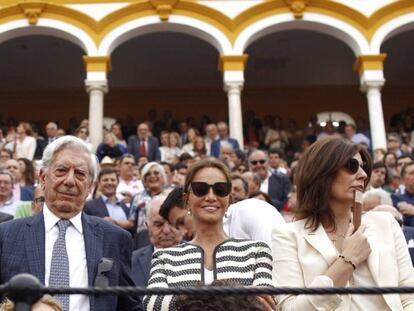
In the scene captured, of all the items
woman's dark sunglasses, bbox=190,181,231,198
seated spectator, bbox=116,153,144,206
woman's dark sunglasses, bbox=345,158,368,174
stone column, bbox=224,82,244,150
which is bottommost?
woman's dark sunglasses, bbox=190,181,231,198

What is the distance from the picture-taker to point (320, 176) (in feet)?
9.22

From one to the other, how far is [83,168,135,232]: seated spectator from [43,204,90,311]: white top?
11.1 feet

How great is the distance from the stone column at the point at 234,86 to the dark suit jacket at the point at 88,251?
9914 millimetres

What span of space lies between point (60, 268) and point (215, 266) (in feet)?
2.36

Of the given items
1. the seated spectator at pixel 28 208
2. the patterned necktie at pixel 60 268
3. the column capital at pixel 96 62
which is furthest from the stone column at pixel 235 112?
the patterned necktie at pixel 60 268

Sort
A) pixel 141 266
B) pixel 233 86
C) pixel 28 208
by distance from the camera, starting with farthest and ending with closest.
Answer: pixel 233 86
pixel 28 208
pixel 141 266

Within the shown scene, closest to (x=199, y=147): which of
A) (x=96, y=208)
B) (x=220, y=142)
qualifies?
(x=220, y=142)

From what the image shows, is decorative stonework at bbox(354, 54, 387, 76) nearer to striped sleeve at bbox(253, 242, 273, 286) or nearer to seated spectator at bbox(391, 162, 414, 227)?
seated spectator at bbox(391, 162, 414, 227)

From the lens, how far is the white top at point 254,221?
3.64m

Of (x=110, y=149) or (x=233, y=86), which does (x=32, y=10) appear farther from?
(x=233, y=86)

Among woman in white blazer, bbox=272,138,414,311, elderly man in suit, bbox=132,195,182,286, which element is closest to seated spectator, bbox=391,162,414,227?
elderly man in suit, bbox=132,195,182,286

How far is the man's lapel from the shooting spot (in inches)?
117

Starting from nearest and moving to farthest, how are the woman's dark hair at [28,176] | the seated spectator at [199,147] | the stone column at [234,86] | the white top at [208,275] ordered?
the white top at [208,275]
the woman's dark hair at [28,176]
the seated spectator at [199,147]
the stone column at [234,86]

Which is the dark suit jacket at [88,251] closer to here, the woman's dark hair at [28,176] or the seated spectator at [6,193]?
the seated spectator at [6,193]
